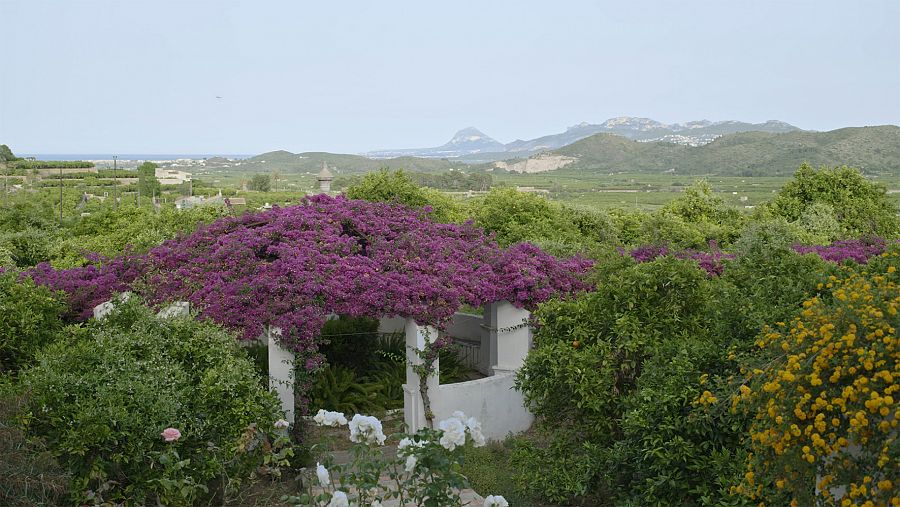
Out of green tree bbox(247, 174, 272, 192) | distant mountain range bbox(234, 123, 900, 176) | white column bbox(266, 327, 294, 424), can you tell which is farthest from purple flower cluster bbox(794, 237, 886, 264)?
green tree bbox(247, 174, 272, 192)

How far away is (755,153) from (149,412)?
68765 millimetres

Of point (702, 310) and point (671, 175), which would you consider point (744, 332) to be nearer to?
point (702, 310)

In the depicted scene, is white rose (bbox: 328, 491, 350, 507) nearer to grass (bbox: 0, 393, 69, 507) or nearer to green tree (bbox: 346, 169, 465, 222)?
grass (bbox: 0, 393, 69, 507)

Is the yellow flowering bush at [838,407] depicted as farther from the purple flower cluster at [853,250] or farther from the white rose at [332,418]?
the purple flower cluster at [853,250]

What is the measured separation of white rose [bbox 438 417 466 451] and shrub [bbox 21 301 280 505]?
97.5 inches

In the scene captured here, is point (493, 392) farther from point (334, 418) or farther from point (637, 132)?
point (637, 132)

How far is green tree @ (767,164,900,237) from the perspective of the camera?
26.3 m

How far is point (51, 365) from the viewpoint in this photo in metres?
7.30

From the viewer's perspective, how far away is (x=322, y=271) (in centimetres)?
1025

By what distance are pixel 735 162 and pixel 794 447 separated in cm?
6895

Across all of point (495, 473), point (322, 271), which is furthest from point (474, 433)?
point (322, 271)

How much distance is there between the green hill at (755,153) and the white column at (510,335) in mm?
50617

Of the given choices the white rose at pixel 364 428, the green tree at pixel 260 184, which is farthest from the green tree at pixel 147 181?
the white rose at pixel 364 428

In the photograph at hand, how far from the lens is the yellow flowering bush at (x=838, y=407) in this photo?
412cm
